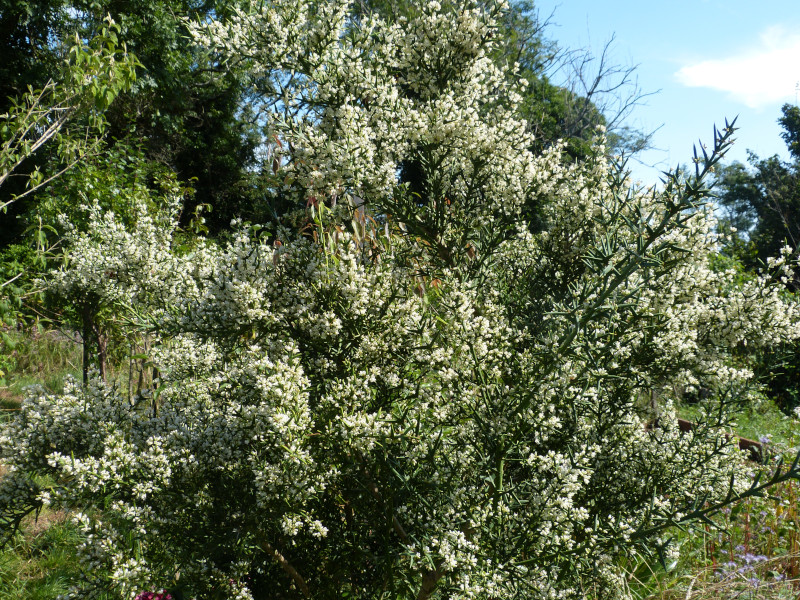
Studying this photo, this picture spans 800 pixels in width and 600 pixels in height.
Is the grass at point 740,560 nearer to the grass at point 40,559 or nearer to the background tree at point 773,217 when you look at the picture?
the background tree at point 773,217

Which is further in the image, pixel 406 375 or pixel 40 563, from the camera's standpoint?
pixel 40 563

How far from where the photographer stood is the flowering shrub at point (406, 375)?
2.04m

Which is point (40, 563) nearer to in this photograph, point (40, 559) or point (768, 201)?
point (40, 559)

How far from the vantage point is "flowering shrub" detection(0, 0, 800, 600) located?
2037 millimetres

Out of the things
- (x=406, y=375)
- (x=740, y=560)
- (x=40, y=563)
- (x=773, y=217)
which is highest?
(x=773, y=217)

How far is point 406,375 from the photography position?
94.7 inches

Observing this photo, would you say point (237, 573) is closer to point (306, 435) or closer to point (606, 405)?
point (306, 435)

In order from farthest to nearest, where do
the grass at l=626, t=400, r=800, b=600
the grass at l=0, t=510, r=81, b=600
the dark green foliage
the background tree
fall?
the dark green foliage → the background tree → the grass at l=0, t=510, r=81, b=600 → the grass at l=626, t=400, r=800, b=600

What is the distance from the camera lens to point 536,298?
281 cm

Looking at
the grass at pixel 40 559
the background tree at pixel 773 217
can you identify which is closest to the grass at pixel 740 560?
the background tree at pixel 773 217

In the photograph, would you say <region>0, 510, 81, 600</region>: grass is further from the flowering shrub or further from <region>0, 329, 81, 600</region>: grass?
the flowering shrub

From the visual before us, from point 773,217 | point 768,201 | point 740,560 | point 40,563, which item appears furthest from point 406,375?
point 768,201

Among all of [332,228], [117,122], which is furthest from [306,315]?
[117,122]

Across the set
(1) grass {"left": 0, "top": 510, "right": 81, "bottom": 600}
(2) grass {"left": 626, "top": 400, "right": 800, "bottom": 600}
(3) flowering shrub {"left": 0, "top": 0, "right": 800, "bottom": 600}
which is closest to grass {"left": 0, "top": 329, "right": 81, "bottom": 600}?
(1) grass {"left": 0, "top": 510, "right": 81, "bottom": 600}
